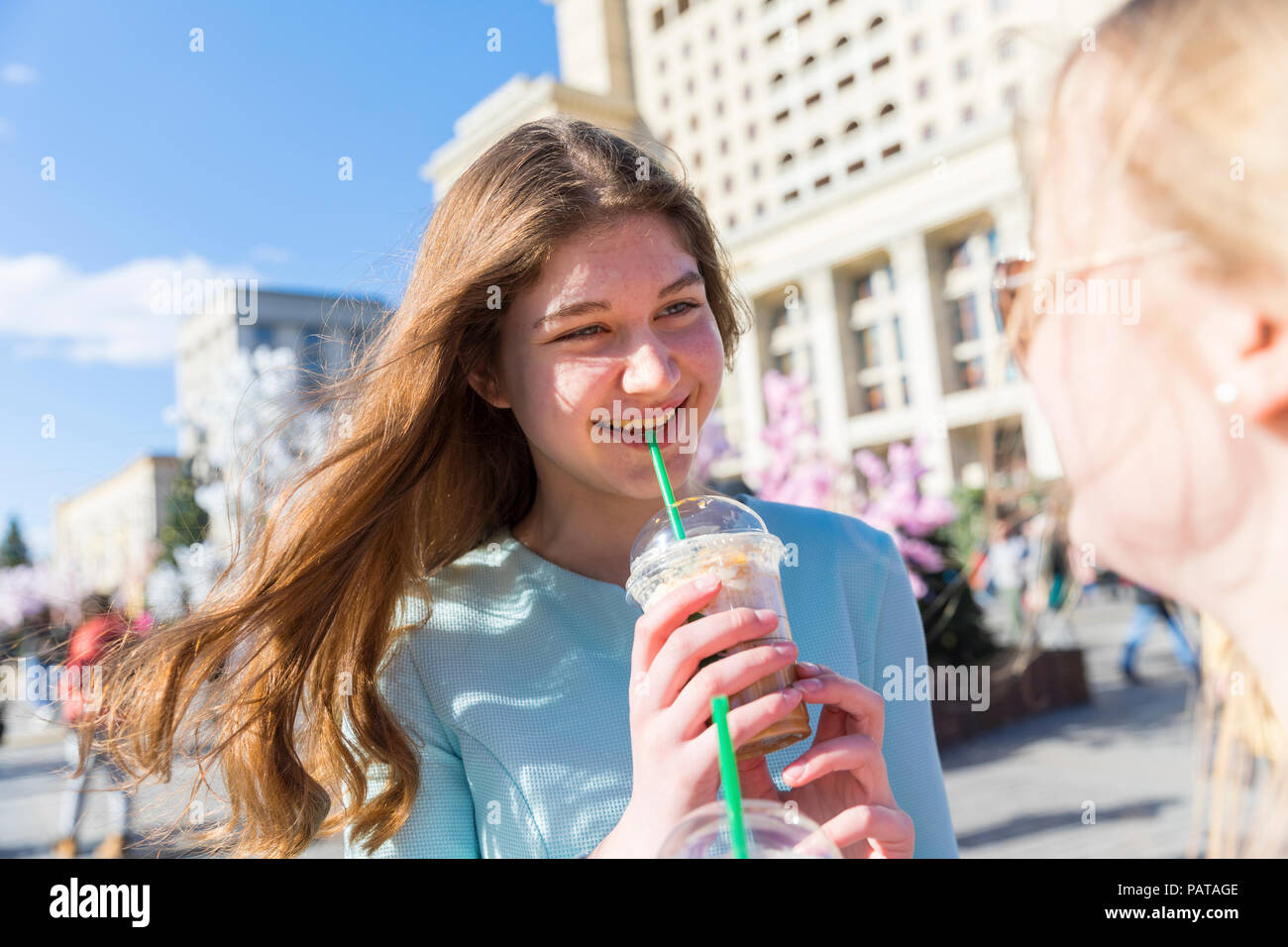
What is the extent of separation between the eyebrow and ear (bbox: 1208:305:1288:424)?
0.89 meters

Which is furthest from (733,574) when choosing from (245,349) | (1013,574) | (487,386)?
(245,349)

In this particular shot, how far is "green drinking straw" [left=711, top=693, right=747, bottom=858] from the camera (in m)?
0.86

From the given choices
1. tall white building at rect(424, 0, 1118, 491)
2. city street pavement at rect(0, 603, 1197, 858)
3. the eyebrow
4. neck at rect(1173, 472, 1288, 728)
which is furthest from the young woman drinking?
tall white building at rect(424, 0, 1118, 491)

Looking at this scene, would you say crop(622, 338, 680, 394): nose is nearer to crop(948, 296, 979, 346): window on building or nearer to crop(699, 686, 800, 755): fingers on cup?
crop(699, 686, 800, 755): fingers on cup

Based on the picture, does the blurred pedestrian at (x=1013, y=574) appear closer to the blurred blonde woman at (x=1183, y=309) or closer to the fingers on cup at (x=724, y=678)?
the fingers on cup at (x=724, y=678)

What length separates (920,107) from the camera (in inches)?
1590

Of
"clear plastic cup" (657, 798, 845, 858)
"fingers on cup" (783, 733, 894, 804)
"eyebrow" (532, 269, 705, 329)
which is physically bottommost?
"clear plastic cup" (657, 798, 845, 858)

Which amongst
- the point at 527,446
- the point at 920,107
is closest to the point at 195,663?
the point at 527,446

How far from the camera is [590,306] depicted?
1.43 metres

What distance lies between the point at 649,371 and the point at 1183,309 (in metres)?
0.80
